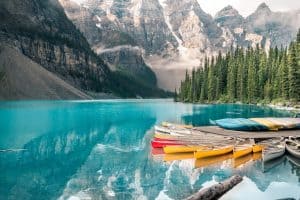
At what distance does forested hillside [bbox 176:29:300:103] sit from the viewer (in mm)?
108688

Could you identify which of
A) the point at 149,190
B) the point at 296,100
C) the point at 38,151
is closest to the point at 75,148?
the point at 38,151

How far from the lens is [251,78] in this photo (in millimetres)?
138125

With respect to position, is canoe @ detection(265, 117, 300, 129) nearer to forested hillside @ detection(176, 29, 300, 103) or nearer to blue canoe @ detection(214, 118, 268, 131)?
blue canoe @ detection(214, 118, 268, 131)

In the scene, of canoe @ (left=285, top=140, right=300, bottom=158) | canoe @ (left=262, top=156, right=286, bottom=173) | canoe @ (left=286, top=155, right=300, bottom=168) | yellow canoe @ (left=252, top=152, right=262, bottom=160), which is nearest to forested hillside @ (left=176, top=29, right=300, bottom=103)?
canoe @ (left=285, top=140, right=300, bottom=158)

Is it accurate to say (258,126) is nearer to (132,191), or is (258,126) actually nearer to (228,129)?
(228,129)

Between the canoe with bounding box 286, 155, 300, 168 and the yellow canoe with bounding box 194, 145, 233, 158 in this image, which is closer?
the canoe with bounding box 286, 155, 300, 168

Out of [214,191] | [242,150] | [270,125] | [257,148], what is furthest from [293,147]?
[214,191]

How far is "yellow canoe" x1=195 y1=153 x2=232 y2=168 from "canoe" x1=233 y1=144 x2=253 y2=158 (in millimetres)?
768

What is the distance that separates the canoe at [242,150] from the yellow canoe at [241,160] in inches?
11.0

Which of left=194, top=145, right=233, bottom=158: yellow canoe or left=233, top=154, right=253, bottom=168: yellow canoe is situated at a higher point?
left=194, top=145, right=233, bottom=158: yellow canoe

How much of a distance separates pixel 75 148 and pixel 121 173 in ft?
51.6

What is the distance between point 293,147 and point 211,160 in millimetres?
8487

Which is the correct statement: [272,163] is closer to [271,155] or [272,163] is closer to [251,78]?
[271,155]

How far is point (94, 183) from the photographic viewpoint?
2977 cm
